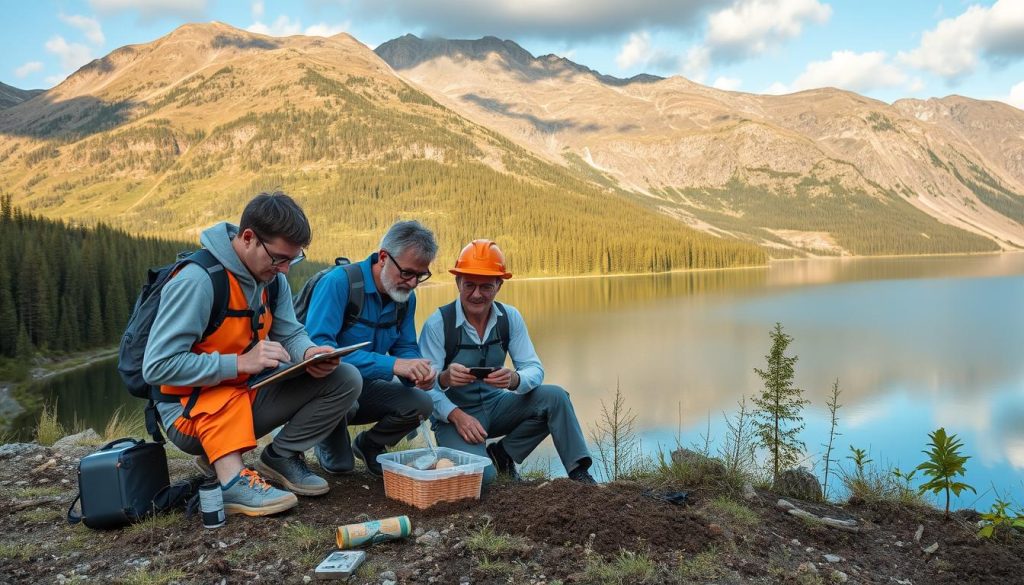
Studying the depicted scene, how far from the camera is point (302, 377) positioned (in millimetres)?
4809

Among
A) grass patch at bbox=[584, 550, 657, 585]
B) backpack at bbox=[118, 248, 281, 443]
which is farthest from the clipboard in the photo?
grass patch at bbox=[584, 550, 657, 585]

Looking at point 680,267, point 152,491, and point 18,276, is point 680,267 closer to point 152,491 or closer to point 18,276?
point 18,276

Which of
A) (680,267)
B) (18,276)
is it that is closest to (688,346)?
(18,276)

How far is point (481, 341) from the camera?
5824mm

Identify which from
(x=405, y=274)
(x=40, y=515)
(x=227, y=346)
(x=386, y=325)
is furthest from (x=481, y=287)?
(x=40, y=515)

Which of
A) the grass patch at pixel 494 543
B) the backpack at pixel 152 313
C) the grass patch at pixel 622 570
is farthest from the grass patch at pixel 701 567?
the backpack at pixel 152 313

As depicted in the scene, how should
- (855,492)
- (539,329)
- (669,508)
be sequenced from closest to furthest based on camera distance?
(669,508) < (855,492) < (539,329)

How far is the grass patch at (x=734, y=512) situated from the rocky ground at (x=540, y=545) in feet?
0.05

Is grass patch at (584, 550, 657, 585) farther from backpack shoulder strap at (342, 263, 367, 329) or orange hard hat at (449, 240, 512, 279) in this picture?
backpack shoulder strap at (342, 263, 367, 329)

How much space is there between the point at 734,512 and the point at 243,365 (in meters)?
3.47

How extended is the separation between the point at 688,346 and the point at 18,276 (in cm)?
3774

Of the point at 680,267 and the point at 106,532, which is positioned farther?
the point at 680,267

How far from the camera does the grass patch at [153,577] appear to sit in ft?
11.9

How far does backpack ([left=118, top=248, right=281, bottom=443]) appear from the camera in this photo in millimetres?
4246
